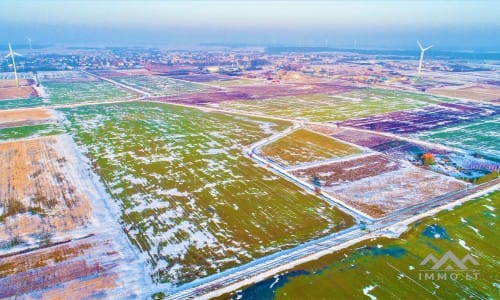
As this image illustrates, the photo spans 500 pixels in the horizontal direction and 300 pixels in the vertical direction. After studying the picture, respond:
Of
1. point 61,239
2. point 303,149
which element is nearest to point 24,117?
point 61,239

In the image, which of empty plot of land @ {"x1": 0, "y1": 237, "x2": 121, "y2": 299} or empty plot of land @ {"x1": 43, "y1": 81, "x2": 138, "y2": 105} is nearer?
empty plot of land @ {"x1": 0, "y1": 237, "x2": 121, "y2": 299}

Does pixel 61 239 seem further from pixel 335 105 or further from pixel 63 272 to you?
pixel 335 105

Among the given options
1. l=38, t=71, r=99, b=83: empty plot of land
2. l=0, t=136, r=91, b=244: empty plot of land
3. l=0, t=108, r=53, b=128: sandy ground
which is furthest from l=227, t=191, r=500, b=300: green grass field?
l=38, t=71, r=99, b=83: empty plot of land

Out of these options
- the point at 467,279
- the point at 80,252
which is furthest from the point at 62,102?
the point at 467,279

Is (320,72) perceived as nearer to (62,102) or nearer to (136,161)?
(62,102)

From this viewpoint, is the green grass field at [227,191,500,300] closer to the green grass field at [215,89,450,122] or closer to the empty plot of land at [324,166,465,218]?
the empty plot of land at [324,166,465,218]

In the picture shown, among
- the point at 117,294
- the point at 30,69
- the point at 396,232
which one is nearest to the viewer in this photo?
the point at 117,294
